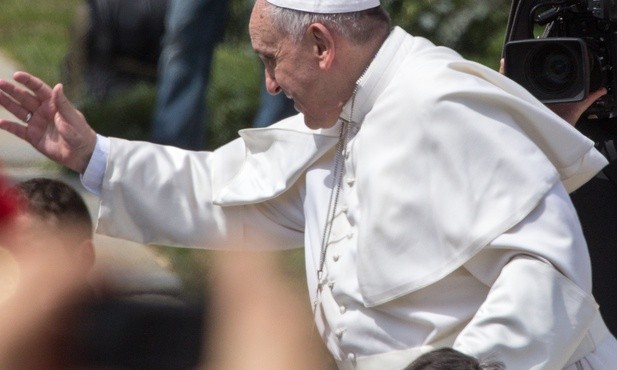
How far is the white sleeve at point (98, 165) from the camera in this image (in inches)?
140

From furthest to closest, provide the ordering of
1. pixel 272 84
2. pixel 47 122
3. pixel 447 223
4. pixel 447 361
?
pixel 47 122 → pixel 272 84 → pixel 447 223 → pixel 447 361

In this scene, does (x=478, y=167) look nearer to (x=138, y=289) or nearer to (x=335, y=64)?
(x=335, y=64)

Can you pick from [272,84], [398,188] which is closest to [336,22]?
[272,84]

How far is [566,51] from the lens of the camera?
3.86 metres

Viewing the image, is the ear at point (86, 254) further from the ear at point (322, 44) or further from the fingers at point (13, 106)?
the ear at point (322, 44)

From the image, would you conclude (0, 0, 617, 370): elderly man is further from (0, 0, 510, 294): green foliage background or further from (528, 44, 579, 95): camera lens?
(0, 0, 510, 294): green foliage background

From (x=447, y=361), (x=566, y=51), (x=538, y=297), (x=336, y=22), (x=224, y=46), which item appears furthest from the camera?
(x=224, y=46)

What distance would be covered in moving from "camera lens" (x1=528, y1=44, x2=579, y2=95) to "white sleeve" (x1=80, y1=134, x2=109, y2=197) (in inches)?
46.8

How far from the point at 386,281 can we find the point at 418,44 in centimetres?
57

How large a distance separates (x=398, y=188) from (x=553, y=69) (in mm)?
924

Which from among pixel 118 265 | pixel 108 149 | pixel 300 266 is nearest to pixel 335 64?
pixel 108 149

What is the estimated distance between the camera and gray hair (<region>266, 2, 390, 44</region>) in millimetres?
3266

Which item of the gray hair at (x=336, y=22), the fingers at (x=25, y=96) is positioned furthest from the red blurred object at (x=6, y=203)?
the gray hair at (x=336, y=22)

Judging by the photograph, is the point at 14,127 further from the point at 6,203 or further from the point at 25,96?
the point at 6,203
